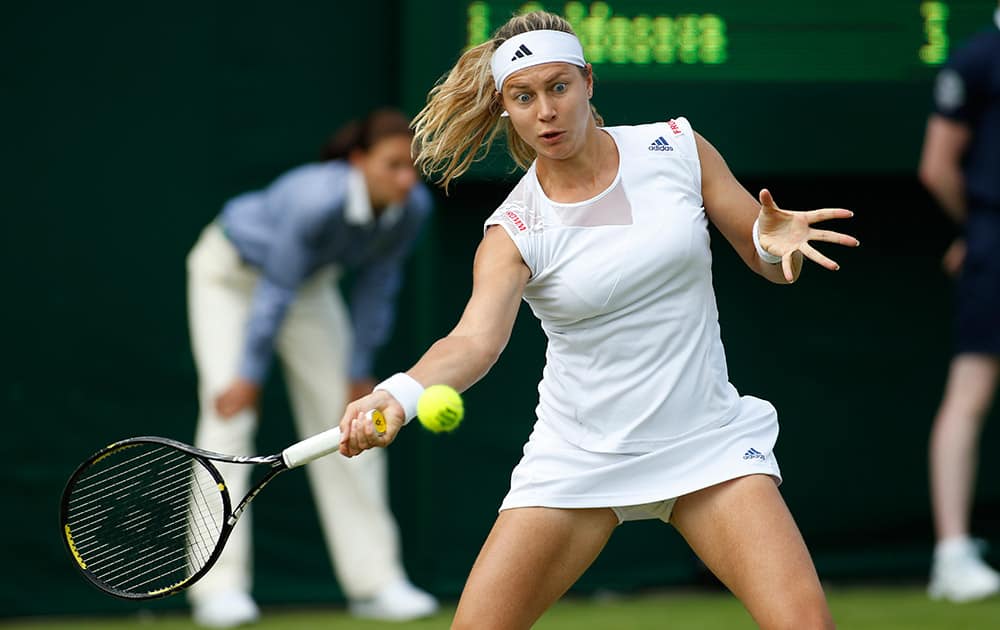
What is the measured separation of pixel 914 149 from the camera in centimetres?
607

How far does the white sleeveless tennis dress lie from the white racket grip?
48 centimetres

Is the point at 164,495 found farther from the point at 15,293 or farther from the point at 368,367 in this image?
the point at 15,293

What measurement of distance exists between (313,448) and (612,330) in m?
0.67

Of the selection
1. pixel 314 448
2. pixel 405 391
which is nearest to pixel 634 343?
pixel 405 391

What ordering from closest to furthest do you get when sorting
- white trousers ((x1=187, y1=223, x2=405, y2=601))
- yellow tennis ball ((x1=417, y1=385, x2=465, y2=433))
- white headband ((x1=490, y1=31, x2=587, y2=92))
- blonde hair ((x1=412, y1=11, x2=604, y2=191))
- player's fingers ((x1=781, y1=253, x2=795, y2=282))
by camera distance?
1. yellow tennis ball ((x1=417, y1=385, x2=465, y2=433))
2. player's fingers ((x1=781, y1=253, x2=795, y2=282))
3. white headband ((x1=490, y1=31, x2=587, y2=92))
4. blonde hair ((x1=412, y1=11, x2=604, y2=191))
5. white trousers ((x1=187, y1=223, x2=405, y2=601))

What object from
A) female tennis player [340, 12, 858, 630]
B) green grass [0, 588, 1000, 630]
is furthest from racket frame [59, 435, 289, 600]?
green grass [0, 588, 1000, 630]

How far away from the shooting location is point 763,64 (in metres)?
5.91

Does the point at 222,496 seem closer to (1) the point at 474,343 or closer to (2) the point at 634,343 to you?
(1) the point at 474,343

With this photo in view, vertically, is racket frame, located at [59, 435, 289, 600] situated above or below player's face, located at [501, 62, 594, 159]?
below

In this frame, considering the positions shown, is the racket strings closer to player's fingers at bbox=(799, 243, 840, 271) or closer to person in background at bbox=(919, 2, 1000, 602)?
player's fingers at bbox=(799, 243, 840, 271)

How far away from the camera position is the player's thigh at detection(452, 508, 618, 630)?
335 cm

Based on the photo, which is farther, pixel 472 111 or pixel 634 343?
pixel 472 111

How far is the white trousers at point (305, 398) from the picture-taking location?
226 inches

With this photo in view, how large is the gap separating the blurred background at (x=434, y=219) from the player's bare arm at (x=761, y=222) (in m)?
2.23
